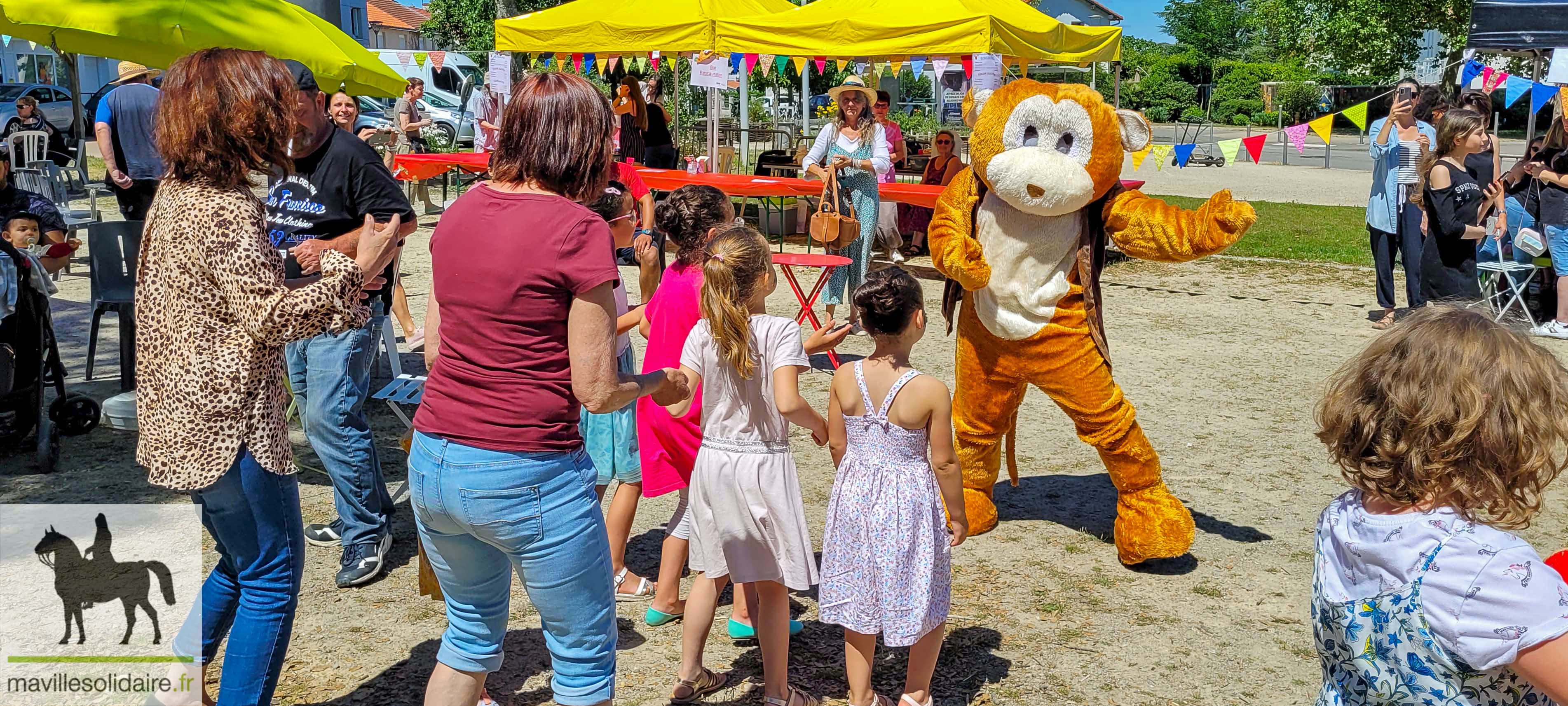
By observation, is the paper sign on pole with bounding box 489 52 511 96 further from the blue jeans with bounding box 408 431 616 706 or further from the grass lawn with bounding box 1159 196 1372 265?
the blue jeans with bounding box 408 431 616 706

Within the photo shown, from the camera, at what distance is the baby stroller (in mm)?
5359

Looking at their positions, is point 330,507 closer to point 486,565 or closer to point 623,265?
point 486,565

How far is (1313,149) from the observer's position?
28.9m

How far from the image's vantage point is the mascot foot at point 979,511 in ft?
15.5

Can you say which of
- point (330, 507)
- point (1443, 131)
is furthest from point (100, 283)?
point (1443, 131)

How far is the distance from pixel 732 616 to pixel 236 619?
5.13 feet

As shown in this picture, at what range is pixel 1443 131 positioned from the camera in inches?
319

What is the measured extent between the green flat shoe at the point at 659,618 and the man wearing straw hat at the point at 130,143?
5542 mm

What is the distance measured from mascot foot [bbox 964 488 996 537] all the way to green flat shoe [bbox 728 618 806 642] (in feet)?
3.61

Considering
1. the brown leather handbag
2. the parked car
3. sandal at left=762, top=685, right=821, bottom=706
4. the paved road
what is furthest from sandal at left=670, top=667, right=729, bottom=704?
the parked car

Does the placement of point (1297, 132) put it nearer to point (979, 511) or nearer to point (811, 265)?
point (811, 265)

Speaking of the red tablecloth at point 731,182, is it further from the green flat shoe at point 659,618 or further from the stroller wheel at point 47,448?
the green flat shoe at point 659,618

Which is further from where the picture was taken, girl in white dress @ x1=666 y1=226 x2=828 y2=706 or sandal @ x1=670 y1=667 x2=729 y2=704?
sandal @ x1=670 y1=667 x2=729 y2=704

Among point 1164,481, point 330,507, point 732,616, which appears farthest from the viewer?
point 1164,481
